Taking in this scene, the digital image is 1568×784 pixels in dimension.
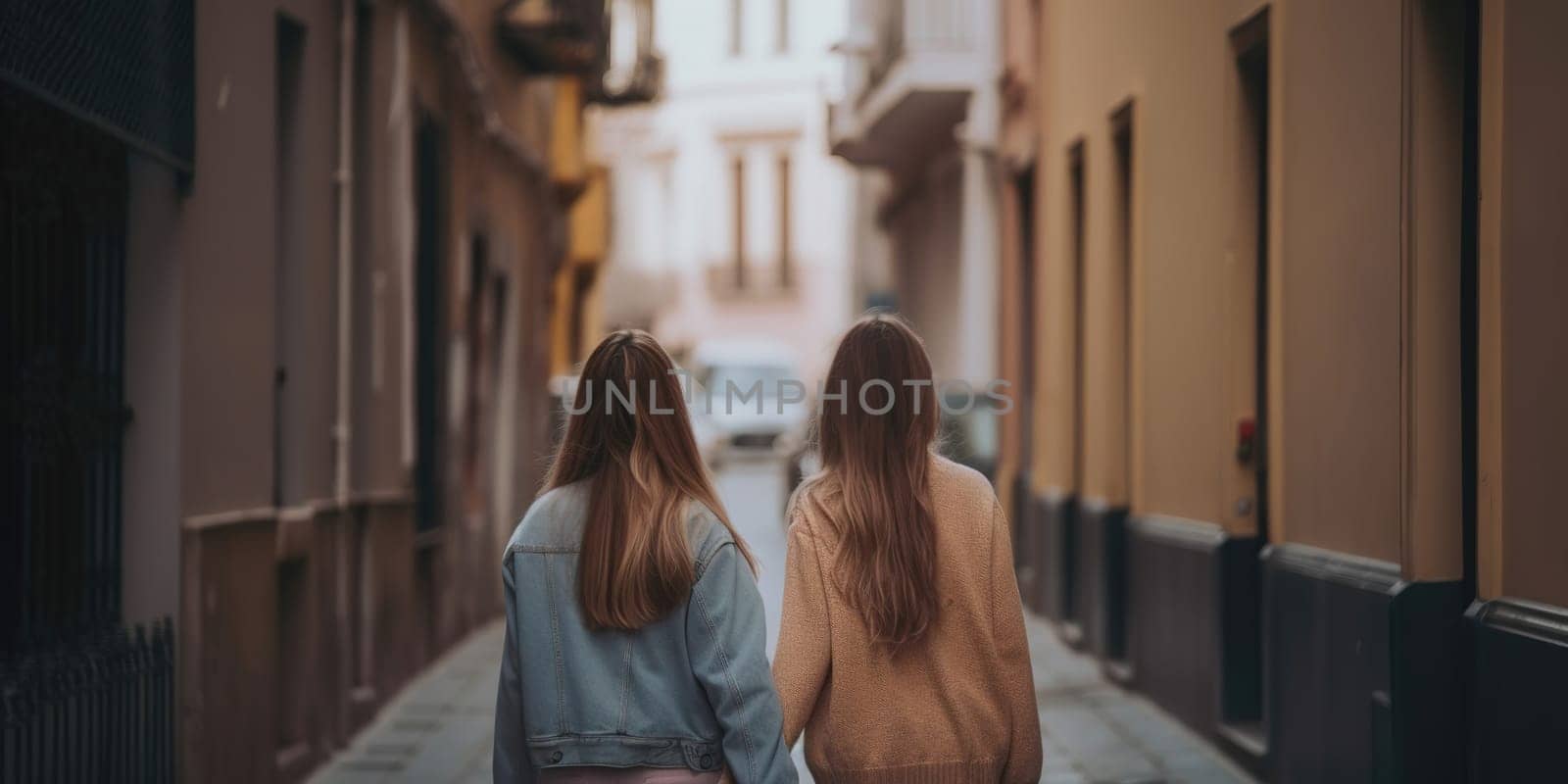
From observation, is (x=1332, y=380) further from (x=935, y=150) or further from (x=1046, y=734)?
(x=935, y=150)

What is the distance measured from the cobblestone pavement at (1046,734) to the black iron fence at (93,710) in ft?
6.14

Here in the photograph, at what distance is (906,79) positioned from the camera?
61.4 ft

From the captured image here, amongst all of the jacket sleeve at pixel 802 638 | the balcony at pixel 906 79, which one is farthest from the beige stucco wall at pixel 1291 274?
the balcony at pixel 906 79

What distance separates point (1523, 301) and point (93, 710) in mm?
4577

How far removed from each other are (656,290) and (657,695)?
47.3m

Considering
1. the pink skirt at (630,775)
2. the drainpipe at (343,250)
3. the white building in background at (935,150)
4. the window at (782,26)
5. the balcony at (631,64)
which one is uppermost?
the window at (782,26)

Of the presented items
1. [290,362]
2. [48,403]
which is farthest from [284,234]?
[48,403]

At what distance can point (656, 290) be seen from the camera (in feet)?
167

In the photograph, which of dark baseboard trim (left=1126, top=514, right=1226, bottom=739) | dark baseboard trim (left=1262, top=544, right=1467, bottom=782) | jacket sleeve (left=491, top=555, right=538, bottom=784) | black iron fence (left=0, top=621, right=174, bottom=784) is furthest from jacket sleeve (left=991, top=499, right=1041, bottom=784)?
dark baseboard trim (left=1126, top=514, right=1226, bottom=739)

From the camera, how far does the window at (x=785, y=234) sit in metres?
49.7

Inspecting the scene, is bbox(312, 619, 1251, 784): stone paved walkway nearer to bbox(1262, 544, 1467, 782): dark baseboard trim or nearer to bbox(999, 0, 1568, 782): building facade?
bbox(999, 0, 1568, 782): building facade

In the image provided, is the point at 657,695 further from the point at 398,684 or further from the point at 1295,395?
the point at 398,684

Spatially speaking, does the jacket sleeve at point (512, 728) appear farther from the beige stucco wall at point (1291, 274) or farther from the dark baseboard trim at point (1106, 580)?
the dark baseboard trim at point (1106, 580)

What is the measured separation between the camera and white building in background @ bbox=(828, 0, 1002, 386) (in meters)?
17.7
